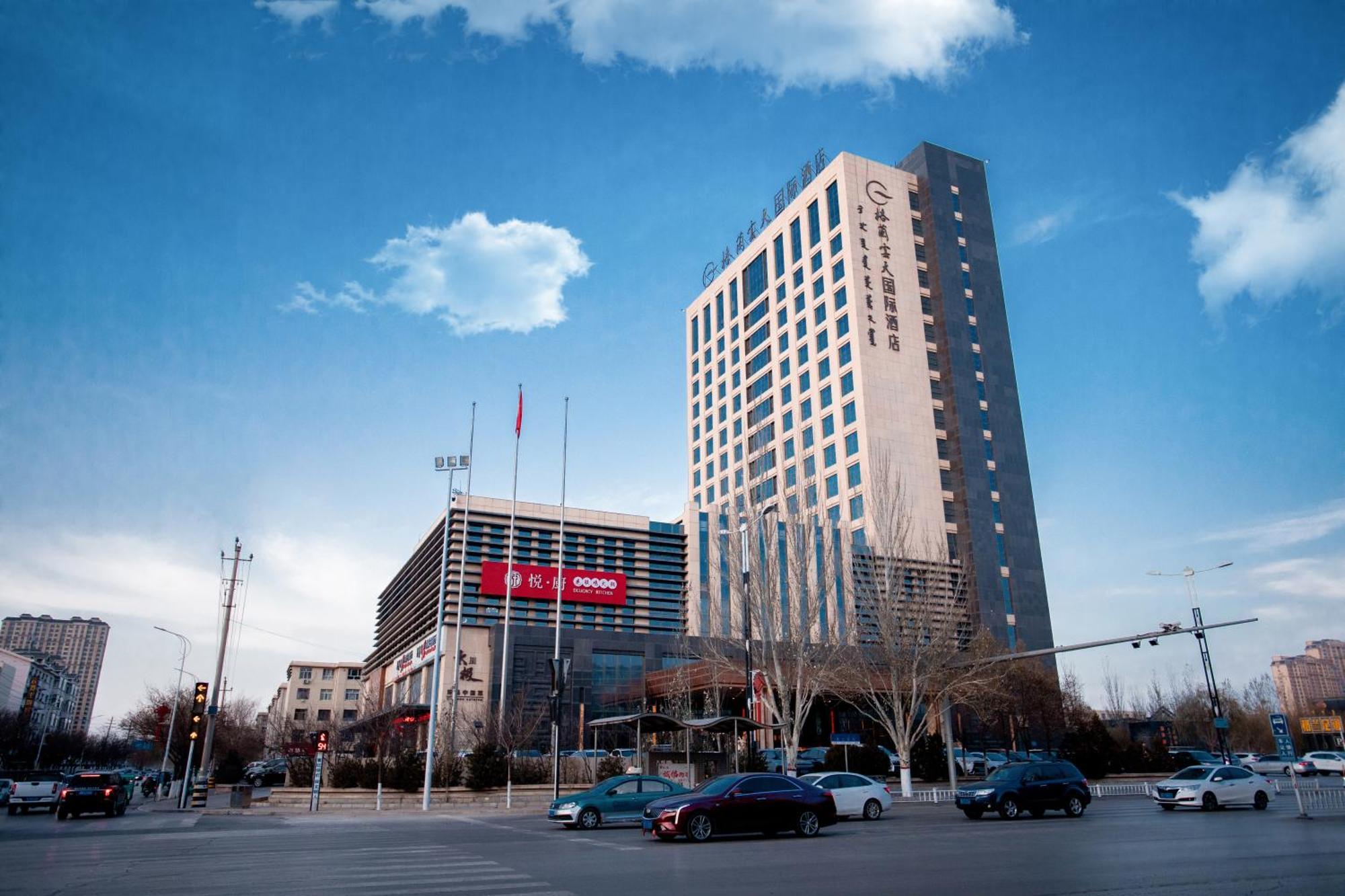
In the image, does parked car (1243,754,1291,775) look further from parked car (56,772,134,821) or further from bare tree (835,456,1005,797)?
parked car (56,772,134,821)

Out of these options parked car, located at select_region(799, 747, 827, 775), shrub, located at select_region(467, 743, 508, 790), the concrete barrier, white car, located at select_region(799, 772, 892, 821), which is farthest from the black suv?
shrub, located at select_region(467, 743, 508, 790)

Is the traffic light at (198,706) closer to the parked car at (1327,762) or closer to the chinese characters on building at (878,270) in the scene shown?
the chinese characters on building at (878,270)

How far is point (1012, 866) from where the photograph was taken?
1257 centimetres

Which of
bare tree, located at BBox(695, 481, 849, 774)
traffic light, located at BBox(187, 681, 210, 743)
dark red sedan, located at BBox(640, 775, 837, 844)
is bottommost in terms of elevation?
dark red sedan, located at BBox(640, 775, 837, 844)

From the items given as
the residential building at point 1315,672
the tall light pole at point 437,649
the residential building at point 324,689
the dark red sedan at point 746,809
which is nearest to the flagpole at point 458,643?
the tall light pole at point 437,649

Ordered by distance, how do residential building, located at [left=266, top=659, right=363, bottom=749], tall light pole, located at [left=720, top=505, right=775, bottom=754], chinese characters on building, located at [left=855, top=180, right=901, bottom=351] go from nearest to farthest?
tall light pole, located at [left=720, top=505, right=775, bottom=754], chinese characters on building, located at [left=855, top=180, right=901, bottom=351], residential building, located at [left=266, top=659, right=363, bottom=749]

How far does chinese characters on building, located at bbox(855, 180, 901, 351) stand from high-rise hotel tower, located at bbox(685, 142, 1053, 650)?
14 centimetres

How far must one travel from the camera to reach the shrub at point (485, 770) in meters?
34.8

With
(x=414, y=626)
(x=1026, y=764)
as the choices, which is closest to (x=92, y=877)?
(x=1026, y=764)

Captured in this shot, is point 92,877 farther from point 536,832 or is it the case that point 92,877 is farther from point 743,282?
point 743,282

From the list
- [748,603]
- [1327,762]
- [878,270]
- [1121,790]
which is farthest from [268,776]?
[1327,762]

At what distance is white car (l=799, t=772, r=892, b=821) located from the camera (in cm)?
2419

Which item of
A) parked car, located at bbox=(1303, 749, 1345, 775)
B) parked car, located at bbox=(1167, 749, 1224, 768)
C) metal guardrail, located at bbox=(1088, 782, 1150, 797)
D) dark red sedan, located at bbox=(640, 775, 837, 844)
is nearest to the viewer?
dark red sedan, located at bbox=(640, 775, 837, 844)

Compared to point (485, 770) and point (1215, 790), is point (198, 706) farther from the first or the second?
point (1215, 790)
